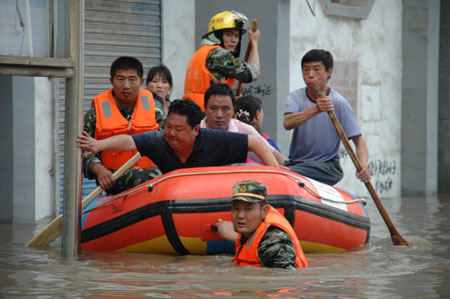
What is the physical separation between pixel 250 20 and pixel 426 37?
3.53m

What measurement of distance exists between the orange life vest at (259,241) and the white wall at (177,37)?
5.15m

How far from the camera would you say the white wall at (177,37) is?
34.4ft

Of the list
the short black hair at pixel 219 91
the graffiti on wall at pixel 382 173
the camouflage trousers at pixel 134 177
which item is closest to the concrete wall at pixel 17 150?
the camouflage trousers at pixel 134 177

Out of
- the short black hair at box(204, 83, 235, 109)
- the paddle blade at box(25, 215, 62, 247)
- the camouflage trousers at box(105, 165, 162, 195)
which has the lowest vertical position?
the paddle blade at box(25, 215, 62, 247)

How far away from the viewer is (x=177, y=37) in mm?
10602

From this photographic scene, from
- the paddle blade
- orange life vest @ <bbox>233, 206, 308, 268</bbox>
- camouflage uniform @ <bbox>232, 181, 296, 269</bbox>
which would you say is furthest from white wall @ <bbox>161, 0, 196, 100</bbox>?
camouflage uniform @ <bbox>232, 181, 296, 269</bbox>

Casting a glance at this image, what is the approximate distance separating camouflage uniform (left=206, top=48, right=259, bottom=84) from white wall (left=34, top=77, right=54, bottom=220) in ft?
7.46

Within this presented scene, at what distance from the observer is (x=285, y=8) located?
10.5 m

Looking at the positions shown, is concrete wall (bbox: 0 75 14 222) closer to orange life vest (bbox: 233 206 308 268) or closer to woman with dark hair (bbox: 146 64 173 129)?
woman with dark hair (bbox: 146 64 173 129)

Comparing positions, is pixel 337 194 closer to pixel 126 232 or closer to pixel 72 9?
pixel 126 232

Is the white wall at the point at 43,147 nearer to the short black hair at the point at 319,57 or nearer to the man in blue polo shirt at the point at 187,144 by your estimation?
the man in blue polo shirt at the point at 187,144

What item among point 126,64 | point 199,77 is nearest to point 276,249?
point 126,64

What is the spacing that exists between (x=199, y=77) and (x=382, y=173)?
229 inches

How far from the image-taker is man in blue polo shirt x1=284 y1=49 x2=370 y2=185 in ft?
23.5
